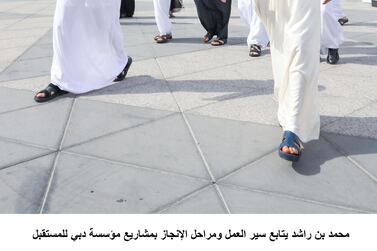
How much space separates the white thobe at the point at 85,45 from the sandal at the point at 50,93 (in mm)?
65

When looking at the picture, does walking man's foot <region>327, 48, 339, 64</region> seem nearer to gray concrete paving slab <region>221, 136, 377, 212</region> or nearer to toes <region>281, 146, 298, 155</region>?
gray concrete paving slab <region>221, 136, 377, 212</region>

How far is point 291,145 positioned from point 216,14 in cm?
467

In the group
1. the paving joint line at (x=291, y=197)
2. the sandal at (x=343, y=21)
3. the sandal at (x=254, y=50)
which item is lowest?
the sandal at (x=343, y=21)

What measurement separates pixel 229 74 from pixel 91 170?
2926mm

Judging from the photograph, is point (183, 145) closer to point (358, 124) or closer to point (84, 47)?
point (358, 124)

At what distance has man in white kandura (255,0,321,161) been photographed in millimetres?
3189

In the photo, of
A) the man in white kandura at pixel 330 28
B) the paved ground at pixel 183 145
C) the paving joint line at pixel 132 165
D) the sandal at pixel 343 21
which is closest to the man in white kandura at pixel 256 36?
the paved ground at pixel 183 145

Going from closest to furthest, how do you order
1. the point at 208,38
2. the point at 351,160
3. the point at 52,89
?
1. the point at 351,160
2. the point at 52,89
3. the point at 208,38

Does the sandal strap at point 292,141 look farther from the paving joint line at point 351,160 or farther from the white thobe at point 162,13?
the white thobe at point 162,13

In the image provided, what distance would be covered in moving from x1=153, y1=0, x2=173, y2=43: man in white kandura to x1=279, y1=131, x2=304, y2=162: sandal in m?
4.72

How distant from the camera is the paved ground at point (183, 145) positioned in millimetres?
2859

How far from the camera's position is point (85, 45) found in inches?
195

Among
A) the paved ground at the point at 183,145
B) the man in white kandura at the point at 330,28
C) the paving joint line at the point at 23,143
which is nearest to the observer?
the paved ground at the point at 183,145

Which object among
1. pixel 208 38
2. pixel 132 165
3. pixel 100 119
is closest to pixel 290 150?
pixel 132 165
